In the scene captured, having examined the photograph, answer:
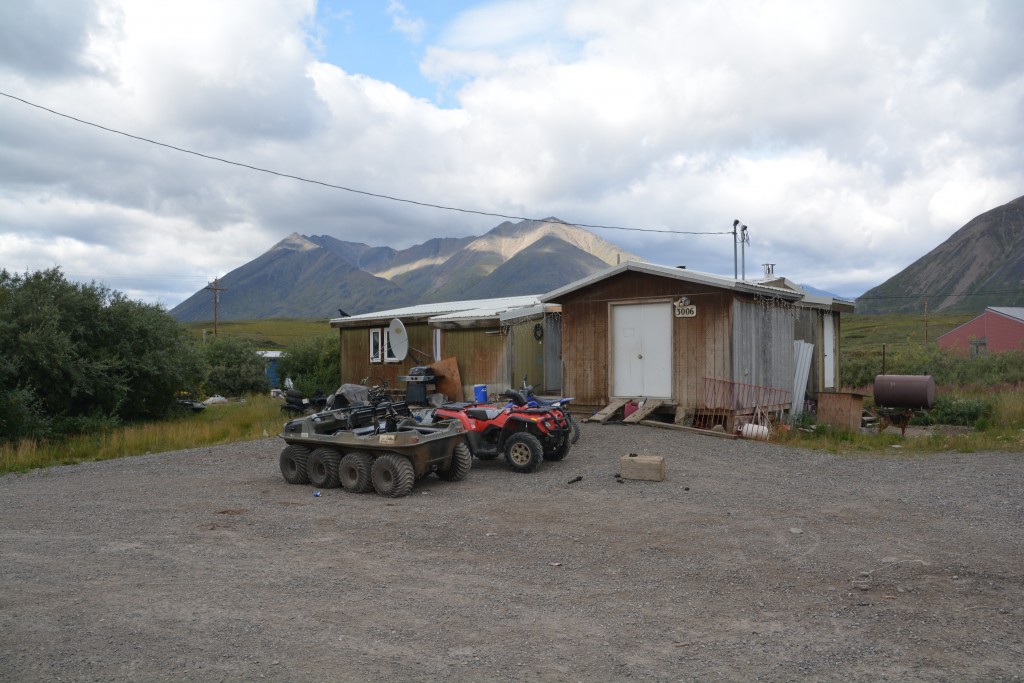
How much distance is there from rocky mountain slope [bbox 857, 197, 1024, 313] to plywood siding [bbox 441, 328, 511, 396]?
13079 cm

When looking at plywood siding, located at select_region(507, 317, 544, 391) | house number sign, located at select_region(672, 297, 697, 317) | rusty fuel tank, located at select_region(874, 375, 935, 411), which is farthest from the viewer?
plywood siding, located at select_region(507, 317, 544, 391)

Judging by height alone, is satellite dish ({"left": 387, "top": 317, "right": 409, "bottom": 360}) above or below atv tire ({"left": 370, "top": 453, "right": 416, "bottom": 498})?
above

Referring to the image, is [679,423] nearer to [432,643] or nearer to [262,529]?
[262,529]

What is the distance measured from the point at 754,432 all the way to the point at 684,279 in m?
3.09

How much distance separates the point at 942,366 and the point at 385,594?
26726 millimetres

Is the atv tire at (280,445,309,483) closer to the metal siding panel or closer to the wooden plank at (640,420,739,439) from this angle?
the wooden plank at (640,420,739,439)

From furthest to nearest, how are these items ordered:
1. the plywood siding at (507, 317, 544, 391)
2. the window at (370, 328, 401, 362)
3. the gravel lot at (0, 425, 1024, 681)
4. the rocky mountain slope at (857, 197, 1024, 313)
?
the rocky mountain slope at (857, 197, 1024, 313), the window at (370, 328, 401, 362), the plywood siding at (507, 317, 544, 391), the gravel lot at (0, 425, 1024, 681)

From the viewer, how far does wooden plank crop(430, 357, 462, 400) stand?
19391 mm

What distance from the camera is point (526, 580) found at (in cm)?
581

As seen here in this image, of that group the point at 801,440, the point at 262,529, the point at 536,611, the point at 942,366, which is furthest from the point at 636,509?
the point at 942,366

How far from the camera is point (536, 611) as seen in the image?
5.11 metres

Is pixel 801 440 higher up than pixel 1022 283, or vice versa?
pixel 1022 283

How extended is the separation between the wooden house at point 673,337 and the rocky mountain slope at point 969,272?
132m

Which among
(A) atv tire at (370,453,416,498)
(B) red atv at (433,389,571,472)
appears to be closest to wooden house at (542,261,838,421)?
(B) red atv at (433,389,571,472)
